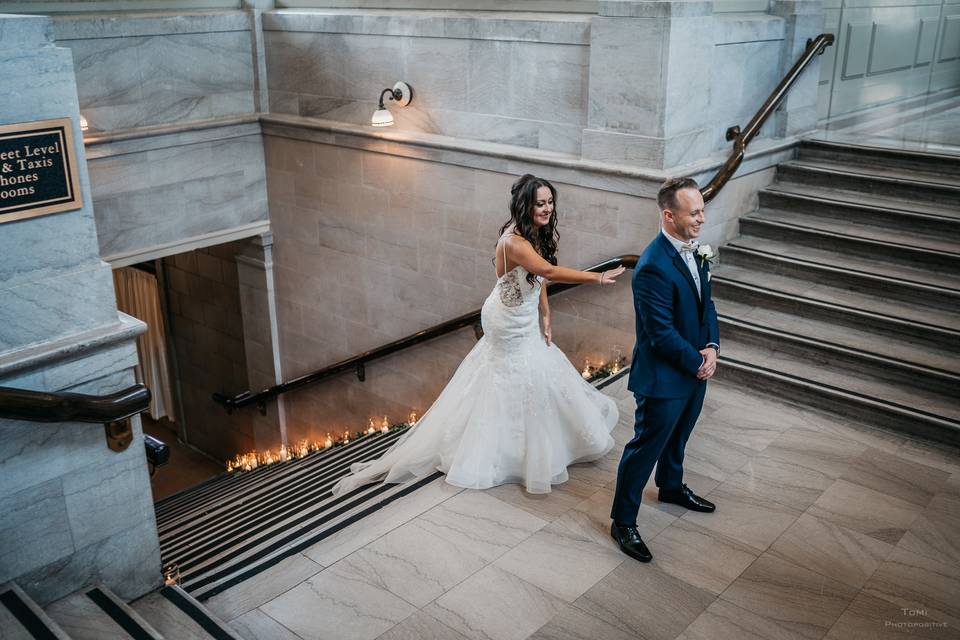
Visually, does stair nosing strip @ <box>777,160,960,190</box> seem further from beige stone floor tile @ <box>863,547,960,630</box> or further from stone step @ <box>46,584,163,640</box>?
stone step @ <box>46,584,163,640</box>

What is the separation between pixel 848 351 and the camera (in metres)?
6.36

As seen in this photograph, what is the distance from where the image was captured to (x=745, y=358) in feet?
22.0

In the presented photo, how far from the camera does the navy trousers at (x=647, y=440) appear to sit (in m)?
4.36

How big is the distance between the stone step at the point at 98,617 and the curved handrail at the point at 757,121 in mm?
4939

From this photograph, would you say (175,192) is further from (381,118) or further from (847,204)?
(847,204)

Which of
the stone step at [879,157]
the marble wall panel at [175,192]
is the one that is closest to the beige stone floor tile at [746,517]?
the stone step at [879,157]

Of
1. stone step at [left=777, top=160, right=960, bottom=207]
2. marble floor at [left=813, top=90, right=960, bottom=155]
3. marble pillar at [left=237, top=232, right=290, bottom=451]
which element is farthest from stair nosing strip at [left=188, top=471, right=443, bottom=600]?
marble pillar at [left=237, top=232, right=290, bottom=451]

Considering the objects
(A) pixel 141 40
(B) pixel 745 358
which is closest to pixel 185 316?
(A) pixel 141 40

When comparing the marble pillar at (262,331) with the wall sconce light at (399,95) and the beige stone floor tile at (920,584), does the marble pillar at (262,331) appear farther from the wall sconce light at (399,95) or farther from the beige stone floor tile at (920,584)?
the beige stone floor tile at (920,584)

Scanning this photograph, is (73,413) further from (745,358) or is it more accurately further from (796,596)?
(745,358)

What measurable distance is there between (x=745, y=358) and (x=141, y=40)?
6.54 m

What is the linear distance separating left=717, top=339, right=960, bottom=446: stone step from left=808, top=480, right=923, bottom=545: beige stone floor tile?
0.88 metres

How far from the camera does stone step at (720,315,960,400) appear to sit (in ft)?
19.6

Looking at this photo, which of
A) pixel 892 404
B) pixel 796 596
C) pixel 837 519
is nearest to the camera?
pixel 796 596
